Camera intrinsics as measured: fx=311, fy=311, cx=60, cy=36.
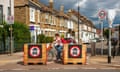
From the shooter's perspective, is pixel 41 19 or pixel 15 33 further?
pixel 41 19

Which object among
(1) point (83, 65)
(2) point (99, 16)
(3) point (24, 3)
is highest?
(3) point (24, 3)

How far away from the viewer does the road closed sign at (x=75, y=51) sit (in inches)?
693

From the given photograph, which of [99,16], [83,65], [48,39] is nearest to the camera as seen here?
[83,65]

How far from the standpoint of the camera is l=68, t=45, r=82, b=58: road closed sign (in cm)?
1760

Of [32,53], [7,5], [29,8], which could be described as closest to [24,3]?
[29,8]

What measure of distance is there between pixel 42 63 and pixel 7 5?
21323 mm

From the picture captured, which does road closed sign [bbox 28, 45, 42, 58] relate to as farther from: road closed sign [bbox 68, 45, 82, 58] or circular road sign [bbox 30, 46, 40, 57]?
road closed sign [bbox 68, 45, 82, 58]

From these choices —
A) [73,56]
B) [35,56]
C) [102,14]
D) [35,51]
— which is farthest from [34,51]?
[102,14]

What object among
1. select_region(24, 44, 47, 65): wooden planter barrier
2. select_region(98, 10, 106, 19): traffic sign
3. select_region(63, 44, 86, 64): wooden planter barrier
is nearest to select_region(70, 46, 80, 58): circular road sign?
select_region(63, 44, 86, 64): wooden planter barrier


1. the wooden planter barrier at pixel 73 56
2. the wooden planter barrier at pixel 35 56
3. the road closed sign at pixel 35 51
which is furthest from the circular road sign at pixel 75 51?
the road closed sign at pixel 35 51

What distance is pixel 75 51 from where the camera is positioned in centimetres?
1762

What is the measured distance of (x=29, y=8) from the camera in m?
43.2

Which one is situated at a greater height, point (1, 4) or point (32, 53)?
point (1, 4)

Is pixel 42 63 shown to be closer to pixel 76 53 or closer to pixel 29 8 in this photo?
pixel 76 53
